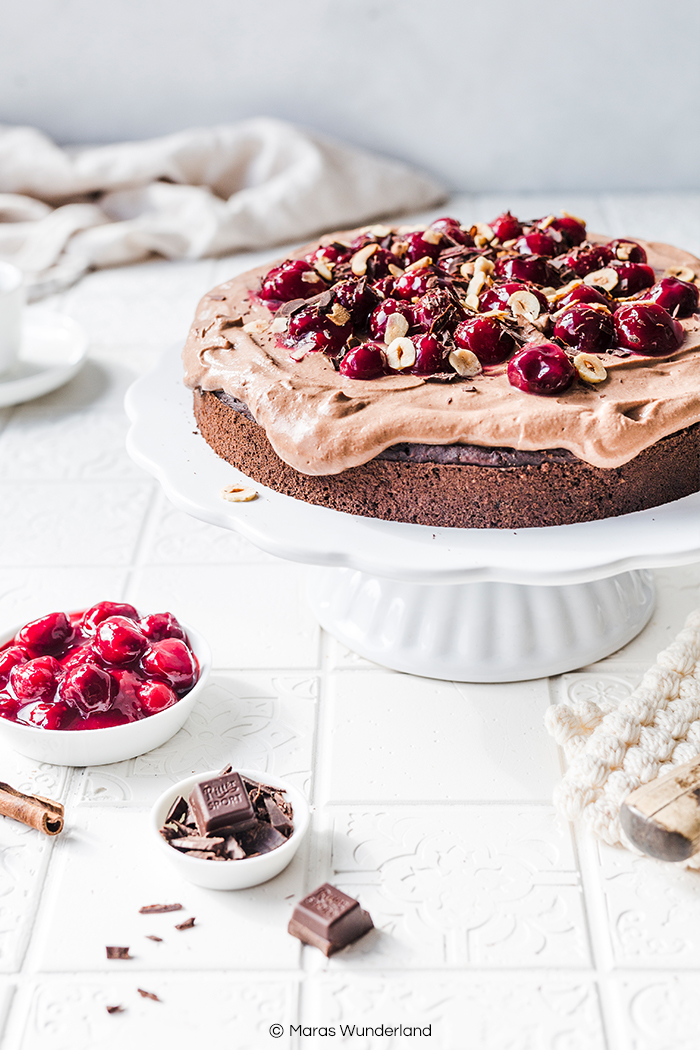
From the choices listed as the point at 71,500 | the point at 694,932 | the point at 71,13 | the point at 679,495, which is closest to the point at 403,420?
the point at 679,495

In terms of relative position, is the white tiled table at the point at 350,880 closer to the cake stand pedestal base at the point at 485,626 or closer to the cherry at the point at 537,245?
the cake stand pedestal base at the point at 485,626

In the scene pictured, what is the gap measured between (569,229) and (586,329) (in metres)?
0.52

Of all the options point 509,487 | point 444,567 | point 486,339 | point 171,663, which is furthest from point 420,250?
point 171,663

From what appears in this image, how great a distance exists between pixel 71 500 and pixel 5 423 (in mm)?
515

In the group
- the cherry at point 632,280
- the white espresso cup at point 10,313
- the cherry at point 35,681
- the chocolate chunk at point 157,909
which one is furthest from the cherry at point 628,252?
the white espresso cup at point 10,313

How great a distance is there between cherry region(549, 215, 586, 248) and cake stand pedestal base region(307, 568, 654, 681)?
684 millimetres

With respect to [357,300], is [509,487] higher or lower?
lower

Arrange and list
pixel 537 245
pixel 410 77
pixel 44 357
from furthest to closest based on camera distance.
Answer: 1. pixel 410 77
2. pixel 44 357
3. pixel 537 245

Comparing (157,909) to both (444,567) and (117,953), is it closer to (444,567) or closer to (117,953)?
(117,953)

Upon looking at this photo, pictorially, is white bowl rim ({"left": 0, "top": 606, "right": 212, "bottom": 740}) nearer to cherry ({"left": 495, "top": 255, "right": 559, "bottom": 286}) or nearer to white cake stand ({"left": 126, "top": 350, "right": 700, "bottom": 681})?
white cake stand ({"left": 126, "top": 350, "right": 700, "bottom": 681})

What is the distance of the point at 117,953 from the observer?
1.33 meters

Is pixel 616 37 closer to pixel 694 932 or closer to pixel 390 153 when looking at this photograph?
pixel 390 153

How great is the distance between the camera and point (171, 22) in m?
4.02

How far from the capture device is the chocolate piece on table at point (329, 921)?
131 centimetres
